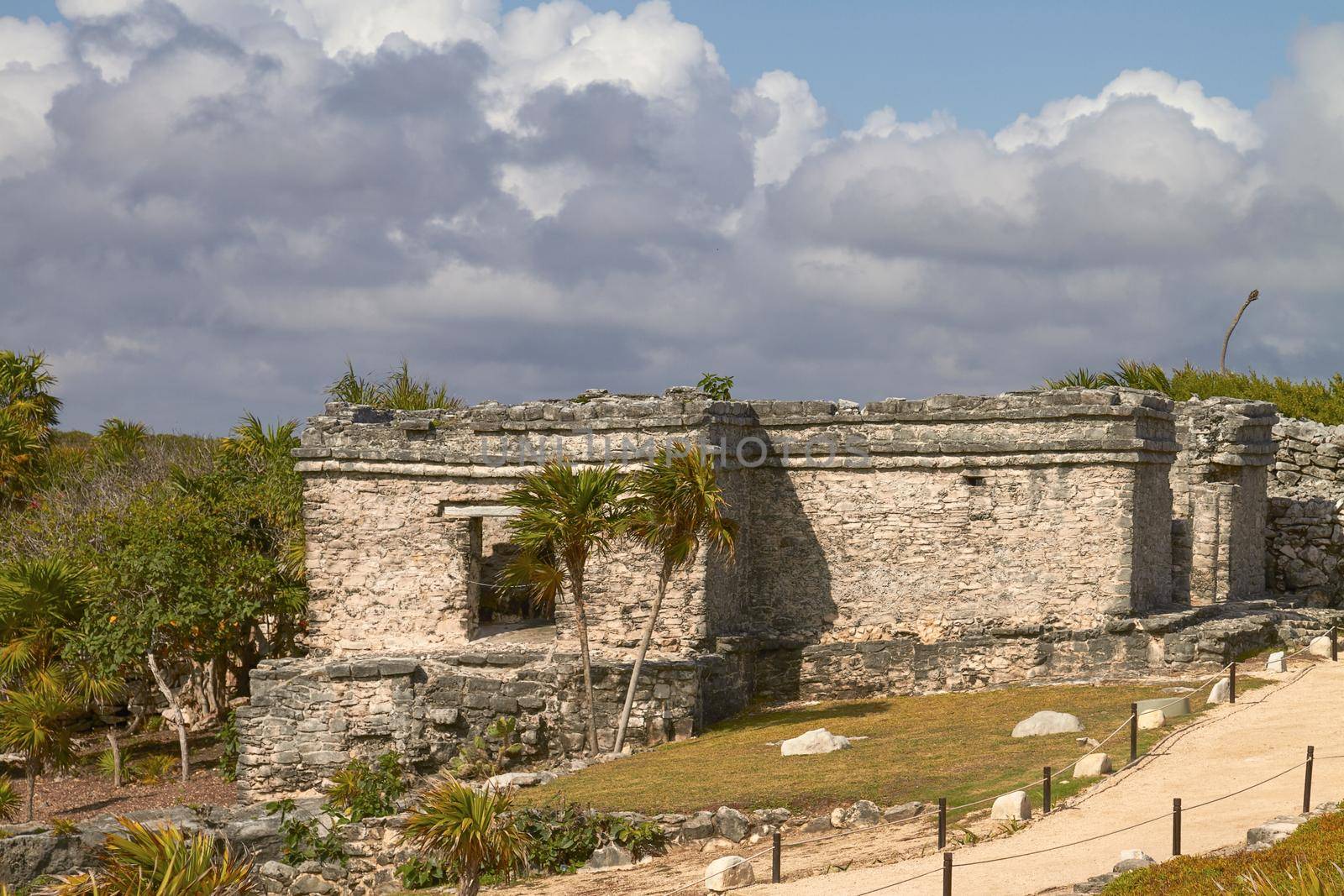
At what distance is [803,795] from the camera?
12234 mm

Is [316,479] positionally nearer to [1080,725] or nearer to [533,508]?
[533,508]

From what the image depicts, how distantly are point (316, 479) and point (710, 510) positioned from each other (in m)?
5.66

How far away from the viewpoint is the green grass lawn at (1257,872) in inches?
302

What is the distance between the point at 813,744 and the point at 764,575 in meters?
3.83

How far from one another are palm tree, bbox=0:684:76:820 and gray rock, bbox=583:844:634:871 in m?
9.46

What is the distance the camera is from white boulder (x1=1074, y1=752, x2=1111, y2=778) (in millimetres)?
11703

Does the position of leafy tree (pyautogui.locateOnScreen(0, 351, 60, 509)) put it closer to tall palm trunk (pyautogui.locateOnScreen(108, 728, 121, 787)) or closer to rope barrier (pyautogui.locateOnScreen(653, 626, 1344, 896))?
tall palm trunk (pyautogui.locateOnScreen(108, 728, 121, 787))

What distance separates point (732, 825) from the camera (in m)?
11.8

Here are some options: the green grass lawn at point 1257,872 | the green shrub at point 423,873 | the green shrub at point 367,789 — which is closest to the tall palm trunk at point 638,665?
the green shrub at point 367,789

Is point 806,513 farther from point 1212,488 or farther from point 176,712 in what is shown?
point 176,712

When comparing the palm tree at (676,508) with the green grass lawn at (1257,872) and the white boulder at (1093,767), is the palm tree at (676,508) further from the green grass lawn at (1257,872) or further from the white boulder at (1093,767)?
the green grass lawn at (1257,872)

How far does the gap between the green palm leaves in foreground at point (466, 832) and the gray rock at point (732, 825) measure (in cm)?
176

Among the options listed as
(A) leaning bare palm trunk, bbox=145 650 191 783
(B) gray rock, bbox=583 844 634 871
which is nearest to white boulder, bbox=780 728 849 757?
(B) gray rock, bbox=583 844 634 871

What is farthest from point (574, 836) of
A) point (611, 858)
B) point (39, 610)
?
point (39, 610)
